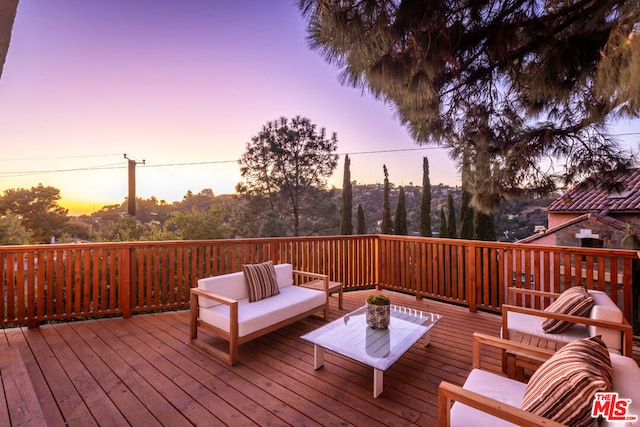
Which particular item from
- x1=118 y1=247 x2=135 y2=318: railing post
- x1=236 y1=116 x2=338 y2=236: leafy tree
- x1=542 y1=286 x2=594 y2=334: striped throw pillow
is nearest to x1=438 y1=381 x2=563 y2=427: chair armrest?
x1=542 y1=286 x2=594 y2=334: striped throw pillow

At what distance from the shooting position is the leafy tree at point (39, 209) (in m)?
12.4

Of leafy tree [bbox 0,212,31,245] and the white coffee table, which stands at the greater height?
leafy tree [bbox 0,212,31,245]

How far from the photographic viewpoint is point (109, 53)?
180 inches

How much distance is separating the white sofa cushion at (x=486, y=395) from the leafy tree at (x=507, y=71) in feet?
5.45

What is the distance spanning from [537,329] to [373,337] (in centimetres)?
136

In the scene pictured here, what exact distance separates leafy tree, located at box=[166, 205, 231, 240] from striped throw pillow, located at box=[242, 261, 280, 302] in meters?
7.13

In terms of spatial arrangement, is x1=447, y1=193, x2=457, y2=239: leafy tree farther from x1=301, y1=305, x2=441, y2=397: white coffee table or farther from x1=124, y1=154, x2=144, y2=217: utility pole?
x1=124, y1=154, x2=144, y2=217: utility pole

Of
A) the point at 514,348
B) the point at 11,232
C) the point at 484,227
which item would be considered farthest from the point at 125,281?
the point at 484,227

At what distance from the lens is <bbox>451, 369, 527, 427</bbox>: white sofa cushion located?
1.22m

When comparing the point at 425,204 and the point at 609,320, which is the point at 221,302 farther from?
the point at 425,204

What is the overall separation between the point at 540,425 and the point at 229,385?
203 cm

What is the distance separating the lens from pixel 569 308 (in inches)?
82.7

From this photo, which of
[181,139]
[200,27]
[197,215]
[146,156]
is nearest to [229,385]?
[200,27]

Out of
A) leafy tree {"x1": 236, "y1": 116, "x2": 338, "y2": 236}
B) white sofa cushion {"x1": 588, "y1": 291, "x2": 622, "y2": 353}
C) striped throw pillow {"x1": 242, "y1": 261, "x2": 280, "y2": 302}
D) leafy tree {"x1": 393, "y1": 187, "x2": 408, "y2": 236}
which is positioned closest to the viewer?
white sofa cushion {"x1": 588, "y1": 291, "x2": 622, "y2": 353}
